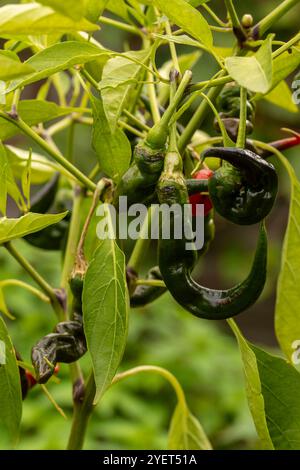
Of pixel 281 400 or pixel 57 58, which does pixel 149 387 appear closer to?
pixel 281 400

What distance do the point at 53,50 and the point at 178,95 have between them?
112mm

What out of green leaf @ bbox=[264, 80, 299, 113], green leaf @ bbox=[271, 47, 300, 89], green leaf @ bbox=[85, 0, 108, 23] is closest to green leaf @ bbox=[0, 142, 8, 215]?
green leaf @ bbox=[85, 0, 108, 23]

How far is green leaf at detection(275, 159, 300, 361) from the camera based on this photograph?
79cm

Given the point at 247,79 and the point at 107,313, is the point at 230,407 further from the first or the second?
the point at 247,79

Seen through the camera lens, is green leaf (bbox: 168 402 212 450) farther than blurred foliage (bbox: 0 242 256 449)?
No

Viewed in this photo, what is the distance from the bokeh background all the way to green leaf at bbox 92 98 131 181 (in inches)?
43.5

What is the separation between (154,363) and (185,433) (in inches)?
54.0

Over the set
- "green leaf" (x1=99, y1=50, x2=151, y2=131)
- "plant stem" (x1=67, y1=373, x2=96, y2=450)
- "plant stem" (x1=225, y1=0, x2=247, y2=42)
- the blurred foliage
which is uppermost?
"plant stem" (x1=225, y1=0, x2=247, y2=42)

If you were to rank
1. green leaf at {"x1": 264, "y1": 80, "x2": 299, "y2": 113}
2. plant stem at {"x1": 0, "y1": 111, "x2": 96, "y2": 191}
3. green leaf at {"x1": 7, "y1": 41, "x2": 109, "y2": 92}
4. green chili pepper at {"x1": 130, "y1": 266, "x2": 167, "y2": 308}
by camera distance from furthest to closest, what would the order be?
1. green leaf at {"x1": 264, "y1": 80, "x2": 299, "y2": 113}
2. green chili pepper at {"x1": 130, "y1": 266, "x2": 167, "y2": 308}
3. plant stem at {"x1": 0, "y1": 111, "x2": 96, "y2": 191}
4. green leaf at {"x1": 7, "y1": 41, "x2": 109, "y2": 92}

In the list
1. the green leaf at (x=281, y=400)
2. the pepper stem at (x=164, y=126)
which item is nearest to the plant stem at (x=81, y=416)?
the green leaf at (x=281, y=400)

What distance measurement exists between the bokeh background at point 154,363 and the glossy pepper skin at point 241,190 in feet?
3.78

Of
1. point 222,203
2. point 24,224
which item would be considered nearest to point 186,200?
point 222,203

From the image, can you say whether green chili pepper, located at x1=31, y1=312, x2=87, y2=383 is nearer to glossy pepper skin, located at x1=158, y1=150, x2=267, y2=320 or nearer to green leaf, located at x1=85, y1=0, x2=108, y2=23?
glossy pepper skin, located at x1=158, y1=150, x2=267, y2=320

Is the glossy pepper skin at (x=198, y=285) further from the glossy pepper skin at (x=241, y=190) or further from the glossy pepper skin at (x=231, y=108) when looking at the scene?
the glossy pepper skin at (x=231, y=108)
